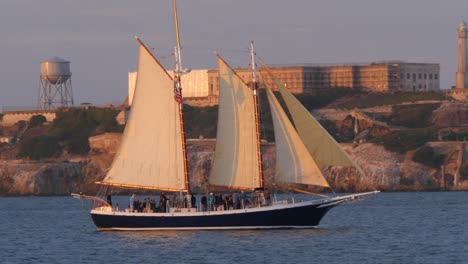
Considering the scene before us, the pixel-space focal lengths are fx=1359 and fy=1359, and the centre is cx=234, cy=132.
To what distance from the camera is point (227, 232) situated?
7212 cm

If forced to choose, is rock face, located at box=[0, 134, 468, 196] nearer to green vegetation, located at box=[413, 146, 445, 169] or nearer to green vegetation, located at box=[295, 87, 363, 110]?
green vegetation, located at box=[413, 146, 445, 169]

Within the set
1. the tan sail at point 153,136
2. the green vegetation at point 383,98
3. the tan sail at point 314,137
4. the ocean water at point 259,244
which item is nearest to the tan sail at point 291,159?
the tan sail at point 314,137

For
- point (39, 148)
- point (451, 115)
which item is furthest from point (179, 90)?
point (39, 148)

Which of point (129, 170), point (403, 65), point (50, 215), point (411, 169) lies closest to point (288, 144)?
point (129, 170)

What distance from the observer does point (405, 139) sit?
156 meters

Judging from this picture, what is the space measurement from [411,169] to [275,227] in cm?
7906

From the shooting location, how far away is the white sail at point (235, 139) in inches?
2894

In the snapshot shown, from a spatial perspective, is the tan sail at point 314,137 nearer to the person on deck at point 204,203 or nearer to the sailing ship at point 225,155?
the sailing ship at point 225,155

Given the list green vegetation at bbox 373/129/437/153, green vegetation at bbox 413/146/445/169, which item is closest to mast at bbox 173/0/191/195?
green vegetation at bbox 413/146/445/169

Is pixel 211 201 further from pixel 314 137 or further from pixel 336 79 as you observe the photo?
pixel 336 79

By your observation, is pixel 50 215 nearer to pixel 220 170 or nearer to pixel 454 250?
pixel 220 170

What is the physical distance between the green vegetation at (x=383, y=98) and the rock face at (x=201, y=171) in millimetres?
29213

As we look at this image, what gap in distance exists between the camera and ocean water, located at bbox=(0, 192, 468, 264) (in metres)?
62.7

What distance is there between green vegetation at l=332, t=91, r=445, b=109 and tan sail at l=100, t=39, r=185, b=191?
10899cm
